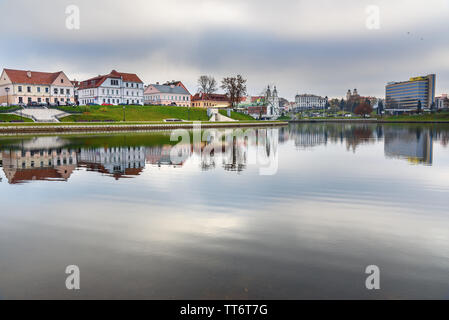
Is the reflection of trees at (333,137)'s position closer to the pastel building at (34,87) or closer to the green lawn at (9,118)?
the green lawn at (9,118)

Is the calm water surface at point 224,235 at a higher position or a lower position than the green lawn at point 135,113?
lower

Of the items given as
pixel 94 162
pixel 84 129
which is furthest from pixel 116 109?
pixel 94 162

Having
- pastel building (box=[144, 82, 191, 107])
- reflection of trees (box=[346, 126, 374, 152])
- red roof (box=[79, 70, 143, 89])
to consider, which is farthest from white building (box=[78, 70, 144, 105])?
reflection of trees (box=[346, 126, 374, 152])

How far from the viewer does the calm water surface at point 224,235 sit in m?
6.08

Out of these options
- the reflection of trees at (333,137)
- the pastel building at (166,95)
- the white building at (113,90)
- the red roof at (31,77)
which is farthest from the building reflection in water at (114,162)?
the pastel building at (166,95)

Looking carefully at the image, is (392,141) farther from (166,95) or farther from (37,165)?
(166,95)

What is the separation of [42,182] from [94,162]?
678 cm

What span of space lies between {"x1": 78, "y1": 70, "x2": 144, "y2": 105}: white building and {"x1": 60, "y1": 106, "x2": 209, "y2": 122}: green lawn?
1253 cm

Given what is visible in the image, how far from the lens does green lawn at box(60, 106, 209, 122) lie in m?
71.1

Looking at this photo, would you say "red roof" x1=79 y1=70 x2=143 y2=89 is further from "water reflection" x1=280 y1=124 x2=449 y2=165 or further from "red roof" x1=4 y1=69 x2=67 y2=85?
"water reflection" x1=280 y1=124 x2=449 y2=165

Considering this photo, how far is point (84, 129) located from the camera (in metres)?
58.9

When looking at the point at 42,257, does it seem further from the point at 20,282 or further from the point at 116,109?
the point at 116,109

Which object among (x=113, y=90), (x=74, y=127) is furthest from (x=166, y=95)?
(x=74, y=127)

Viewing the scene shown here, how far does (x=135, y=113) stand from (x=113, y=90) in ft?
60.5
